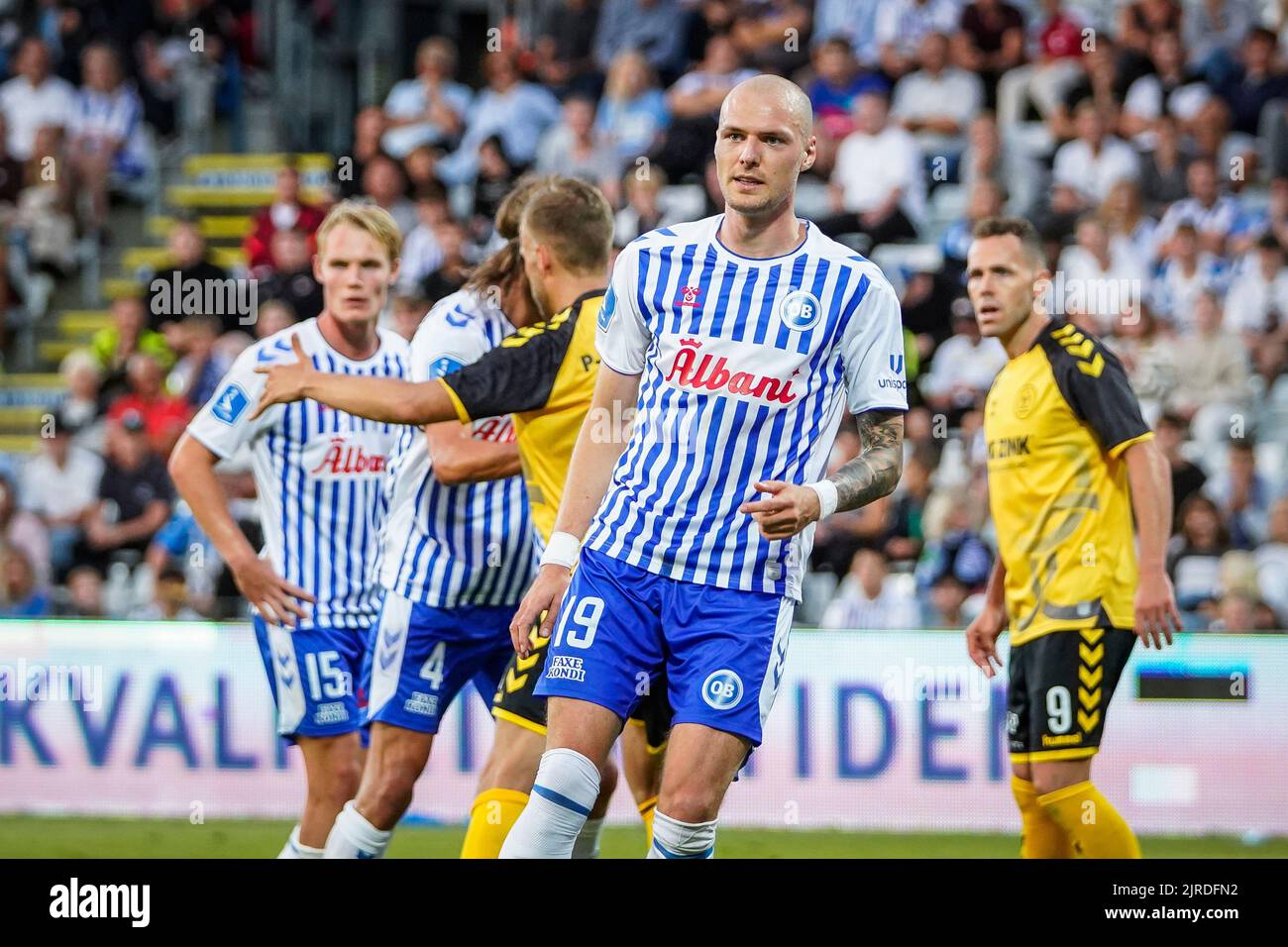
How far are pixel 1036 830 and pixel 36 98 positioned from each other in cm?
1247

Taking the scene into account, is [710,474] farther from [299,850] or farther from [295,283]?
[295,283]

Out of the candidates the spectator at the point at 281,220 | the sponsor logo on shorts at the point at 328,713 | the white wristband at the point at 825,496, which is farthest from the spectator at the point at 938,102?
the white wristband at the point at 825,496

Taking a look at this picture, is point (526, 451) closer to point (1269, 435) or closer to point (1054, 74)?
point (1269, 435)

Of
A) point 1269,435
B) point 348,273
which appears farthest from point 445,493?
point 1269,435

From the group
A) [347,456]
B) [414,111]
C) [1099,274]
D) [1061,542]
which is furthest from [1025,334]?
[414,111]

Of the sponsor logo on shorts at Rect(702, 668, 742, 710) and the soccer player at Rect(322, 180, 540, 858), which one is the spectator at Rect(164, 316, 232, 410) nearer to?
the soccer player at Rect(322, 180, 540, 858)

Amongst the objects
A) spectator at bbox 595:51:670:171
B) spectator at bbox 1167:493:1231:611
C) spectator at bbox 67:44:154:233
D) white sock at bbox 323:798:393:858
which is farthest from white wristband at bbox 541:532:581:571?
spectator at bbox 67:44:154:233

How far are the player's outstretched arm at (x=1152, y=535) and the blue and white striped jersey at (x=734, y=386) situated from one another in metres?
1.54

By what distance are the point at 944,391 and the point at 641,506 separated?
7.04 metres

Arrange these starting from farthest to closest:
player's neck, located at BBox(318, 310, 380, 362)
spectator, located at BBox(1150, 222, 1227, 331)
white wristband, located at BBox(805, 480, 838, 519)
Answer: spectator, located at BBox(1150, 222, 1227, 331) → player's neck, located at BBox(318, 310, 380, 362) → white wristband, located at BBox(805, 480, 838, 519)

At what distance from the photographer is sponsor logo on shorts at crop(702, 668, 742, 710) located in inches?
183

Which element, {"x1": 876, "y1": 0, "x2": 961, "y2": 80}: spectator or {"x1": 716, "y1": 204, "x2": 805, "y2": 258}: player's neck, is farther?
{"x1": 876, "y1": 0, "x2": 961, "y2": 80}: spectator

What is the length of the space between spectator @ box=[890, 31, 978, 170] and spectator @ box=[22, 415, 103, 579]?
20.8 feet

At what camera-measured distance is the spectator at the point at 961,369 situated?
448 inches
